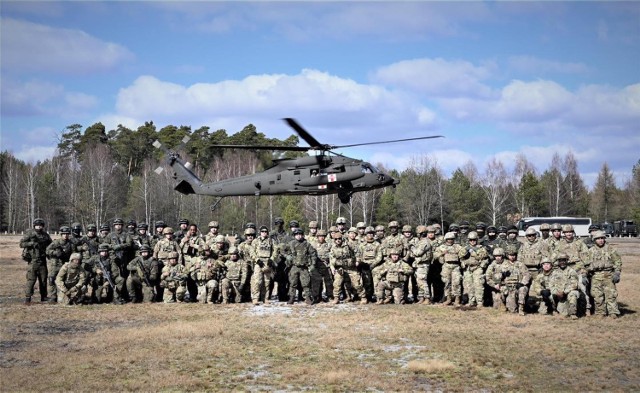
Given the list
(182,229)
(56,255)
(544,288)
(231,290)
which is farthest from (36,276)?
(544,288)

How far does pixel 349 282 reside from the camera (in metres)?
14.8

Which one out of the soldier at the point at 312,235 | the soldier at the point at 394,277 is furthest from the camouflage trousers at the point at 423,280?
the soldier at the point at 312,235

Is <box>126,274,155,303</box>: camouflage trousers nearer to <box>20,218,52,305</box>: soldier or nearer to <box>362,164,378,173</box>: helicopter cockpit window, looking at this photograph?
<box>20,218,52,305</box>: soldier

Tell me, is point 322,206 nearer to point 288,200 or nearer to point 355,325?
point 288,200

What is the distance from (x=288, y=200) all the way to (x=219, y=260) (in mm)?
32603

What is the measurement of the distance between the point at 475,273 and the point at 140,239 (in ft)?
27.9

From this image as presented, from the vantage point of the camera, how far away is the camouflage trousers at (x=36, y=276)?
14484 millimetres

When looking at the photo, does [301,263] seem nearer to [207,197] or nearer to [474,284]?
[474,284]

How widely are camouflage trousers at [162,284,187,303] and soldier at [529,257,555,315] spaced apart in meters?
8.22

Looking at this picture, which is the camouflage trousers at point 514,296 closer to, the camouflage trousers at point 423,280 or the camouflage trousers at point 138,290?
the camouflage trousers at point 423,280

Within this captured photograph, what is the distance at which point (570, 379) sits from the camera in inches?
318

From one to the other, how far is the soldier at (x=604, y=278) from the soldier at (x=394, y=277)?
4079 millimetres

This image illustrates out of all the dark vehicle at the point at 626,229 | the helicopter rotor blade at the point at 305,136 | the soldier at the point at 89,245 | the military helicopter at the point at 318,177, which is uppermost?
the helicopter rotor blade at the point at 305,136

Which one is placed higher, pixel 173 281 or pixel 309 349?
pixel 173 281
